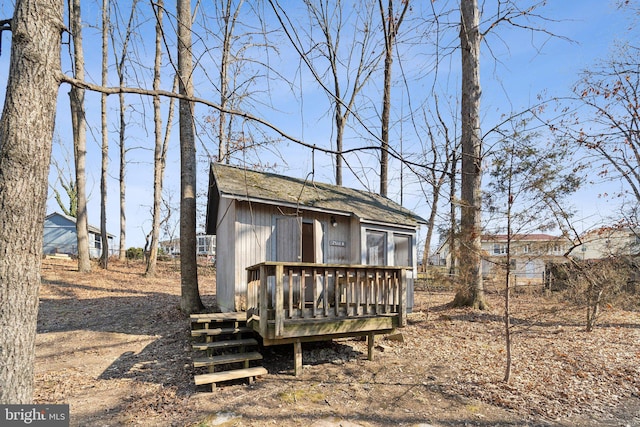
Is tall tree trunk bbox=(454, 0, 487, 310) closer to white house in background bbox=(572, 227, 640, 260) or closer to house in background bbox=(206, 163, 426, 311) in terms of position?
house in background bbox=(206, 163, 426, 311)

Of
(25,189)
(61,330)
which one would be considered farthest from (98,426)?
(61,330)

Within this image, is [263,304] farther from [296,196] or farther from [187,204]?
[187,204]

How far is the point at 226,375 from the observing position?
5348mm

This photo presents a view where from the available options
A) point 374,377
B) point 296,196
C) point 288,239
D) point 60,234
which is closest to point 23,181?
point 374,377

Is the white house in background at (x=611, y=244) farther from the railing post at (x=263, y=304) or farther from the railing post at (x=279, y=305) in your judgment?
the railing post at (x=263, y=304)

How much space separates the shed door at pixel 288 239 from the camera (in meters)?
8.24

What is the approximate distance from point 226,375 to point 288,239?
3569mm

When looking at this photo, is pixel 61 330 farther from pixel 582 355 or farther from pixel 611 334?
pixel 611 334

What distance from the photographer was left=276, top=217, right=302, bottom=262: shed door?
27.0 ft

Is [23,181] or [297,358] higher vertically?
[23,181]

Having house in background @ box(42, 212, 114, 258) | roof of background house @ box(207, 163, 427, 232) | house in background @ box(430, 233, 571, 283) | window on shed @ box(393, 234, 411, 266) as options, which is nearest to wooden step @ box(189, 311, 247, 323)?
roof of background house @ box(207, 163, 427, 232)

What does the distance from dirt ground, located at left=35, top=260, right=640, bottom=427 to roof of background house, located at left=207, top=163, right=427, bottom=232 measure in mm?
3007

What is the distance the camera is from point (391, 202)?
12180mm
